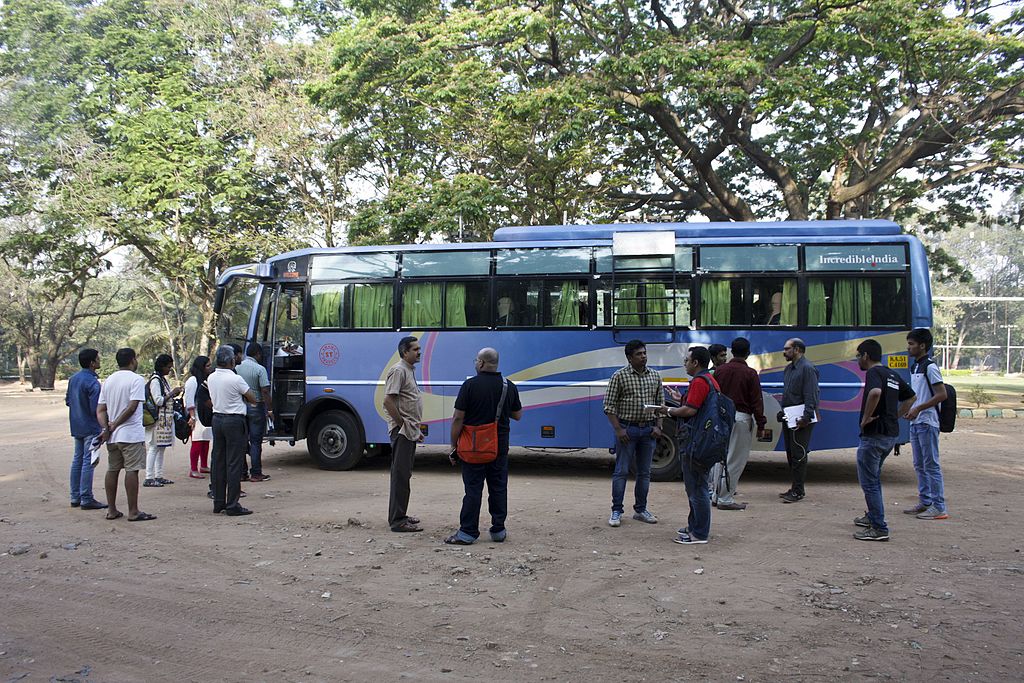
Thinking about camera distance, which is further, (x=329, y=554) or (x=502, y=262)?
(x=502, y=262)

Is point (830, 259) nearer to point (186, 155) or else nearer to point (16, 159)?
point (186, 155)

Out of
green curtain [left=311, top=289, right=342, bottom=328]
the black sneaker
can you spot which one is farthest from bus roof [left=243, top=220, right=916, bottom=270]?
the black sneaker

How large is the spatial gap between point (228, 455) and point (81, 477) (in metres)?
1.85

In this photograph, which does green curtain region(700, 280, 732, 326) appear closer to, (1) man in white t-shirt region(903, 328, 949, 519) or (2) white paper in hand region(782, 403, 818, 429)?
(2) white paper in hand region(782, 403, 818, 429)

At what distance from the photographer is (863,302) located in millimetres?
11492

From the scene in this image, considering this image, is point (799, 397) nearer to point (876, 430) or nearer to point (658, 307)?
point (876, 430)

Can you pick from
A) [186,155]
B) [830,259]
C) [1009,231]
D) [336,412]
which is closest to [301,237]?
[186,155]

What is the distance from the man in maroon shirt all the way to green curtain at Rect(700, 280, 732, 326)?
83.4 inches

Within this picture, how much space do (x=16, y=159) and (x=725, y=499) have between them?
97.6 ft

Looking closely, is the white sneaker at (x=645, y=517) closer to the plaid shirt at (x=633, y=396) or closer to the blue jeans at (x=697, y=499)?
the blue jeans at (x=697, y=499)

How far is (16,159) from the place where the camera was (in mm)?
30812

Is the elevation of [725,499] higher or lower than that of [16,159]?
lower

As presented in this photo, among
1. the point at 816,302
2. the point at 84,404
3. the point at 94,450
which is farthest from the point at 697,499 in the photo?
the point at 84,404

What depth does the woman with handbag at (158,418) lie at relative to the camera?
10.4 m
